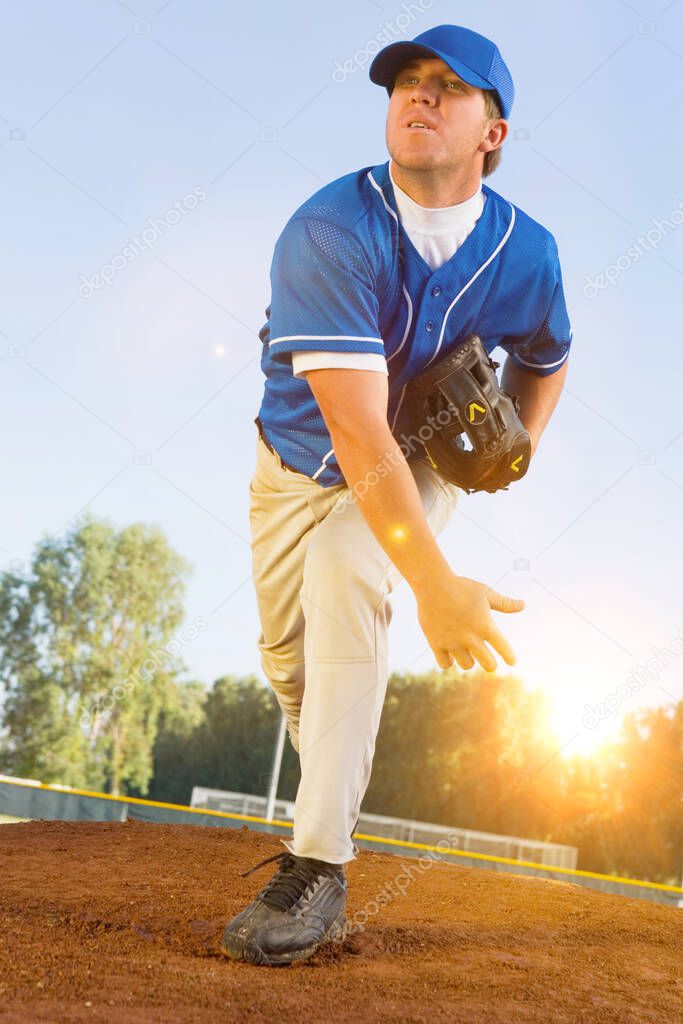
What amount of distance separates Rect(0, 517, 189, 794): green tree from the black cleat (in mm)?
33932

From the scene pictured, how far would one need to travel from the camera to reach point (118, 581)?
37.5 metres

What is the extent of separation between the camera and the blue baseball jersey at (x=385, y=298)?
2529 mm

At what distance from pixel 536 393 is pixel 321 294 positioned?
1309 millimetres

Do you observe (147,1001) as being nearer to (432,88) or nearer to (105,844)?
(432,88)

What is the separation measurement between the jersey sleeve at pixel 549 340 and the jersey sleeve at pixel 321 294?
Result: 2.90 feet

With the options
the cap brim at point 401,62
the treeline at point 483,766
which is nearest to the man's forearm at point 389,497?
the cap brim at point 401,62

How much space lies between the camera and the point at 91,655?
36.8 meters

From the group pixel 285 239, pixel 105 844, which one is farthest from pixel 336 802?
pixel 105 844

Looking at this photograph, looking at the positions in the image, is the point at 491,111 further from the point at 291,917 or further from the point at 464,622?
the point at 291,917

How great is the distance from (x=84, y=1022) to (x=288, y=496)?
1821mm

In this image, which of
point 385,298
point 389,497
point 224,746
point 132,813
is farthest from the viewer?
point 224,746

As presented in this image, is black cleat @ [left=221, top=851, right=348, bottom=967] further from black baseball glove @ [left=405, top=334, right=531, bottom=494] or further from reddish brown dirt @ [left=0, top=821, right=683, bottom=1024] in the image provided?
black baseball glove @ [left=405, top=334, right=531, bottom=494]

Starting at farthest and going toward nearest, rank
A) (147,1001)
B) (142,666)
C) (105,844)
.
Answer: (142,666)
(105,844)
(147,1001)

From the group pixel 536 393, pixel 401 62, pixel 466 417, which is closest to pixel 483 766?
pixel 536 393
